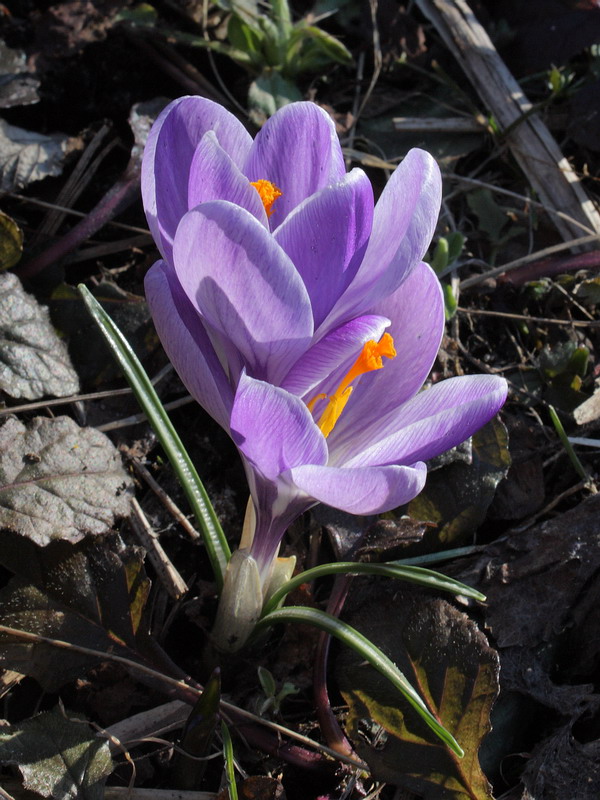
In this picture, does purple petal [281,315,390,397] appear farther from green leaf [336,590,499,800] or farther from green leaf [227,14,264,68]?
green leaf [227,14,264,68]

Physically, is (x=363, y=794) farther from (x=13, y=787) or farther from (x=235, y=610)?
(x=13, y=787)

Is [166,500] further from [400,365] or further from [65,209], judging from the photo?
[65,209]

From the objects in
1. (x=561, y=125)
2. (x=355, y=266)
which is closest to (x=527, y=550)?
(x=355, y=266)

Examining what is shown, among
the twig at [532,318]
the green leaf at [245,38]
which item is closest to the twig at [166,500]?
the twig at [532,318]

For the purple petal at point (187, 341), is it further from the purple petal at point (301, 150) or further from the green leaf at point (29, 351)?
the green leaf at point (29, 351)

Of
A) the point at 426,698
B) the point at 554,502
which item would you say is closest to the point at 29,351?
the point at 426,698

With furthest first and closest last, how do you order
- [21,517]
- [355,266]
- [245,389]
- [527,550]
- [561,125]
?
[561,125]
[527,550]
[21,517]
[355,266]
[245,389]
